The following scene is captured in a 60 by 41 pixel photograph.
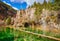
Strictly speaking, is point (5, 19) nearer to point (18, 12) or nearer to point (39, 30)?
point (18, 12)

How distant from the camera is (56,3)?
5875 millimetres

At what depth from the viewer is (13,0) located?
5992 mm

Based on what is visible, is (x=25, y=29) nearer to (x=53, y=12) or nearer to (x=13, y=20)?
(x=13, y=20)

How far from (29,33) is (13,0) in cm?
122

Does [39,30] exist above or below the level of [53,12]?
below

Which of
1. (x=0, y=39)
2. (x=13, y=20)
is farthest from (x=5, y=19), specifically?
(x=0, y=39)

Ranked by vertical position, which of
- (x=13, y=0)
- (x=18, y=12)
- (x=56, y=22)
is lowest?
(x=56, y=22)

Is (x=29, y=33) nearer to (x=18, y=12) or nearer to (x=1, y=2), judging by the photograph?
(x=18, y=12)

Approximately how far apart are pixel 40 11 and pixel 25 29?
0.78 metres

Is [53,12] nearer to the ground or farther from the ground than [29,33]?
farther from the ground

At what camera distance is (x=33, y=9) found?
601 cm

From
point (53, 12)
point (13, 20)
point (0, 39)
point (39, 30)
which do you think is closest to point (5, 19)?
point (13, 20)

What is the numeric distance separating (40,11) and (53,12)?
432mm

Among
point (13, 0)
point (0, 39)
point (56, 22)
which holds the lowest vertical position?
point (0, 39)
